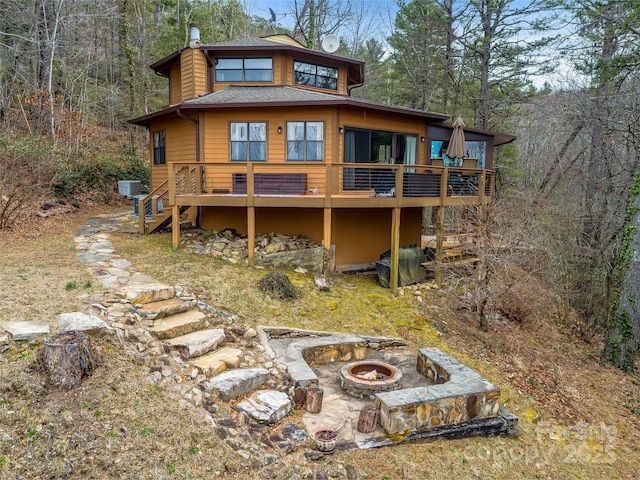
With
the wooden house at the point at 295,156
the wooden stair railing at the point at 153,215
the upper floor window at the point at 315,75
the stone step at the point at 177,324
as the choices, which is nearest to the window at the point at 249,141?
the wooden house at the point at 295,156

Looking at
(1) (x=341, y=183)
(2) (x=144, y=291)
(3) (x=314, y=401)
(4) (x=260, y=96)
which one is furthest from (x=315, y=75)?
(3) (x=314, y=401)

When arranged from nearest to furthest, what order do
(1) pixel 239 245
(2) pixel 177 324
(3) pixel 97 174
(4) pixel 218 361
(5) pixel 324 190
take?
(4) pixel 218 361 → (2) pixel 177 324 → (1) pixel 239 245 → (5) pixel 324 190 → (3) pixel 97 174

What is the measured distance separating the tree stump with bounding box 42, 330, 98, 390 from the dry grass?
0.13m

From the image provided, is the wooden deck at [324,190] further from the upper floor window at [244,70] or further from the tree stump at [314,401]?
the tree stump at [314,401]

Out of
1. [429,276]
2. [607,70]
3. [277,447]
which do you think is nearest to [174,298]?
[277,447]

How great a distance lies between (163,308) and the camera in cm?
664

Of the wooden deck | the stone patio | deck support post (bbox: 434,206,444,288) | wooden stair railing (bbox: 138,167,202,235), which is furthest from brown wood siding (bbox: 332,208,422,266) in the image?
the stone patio

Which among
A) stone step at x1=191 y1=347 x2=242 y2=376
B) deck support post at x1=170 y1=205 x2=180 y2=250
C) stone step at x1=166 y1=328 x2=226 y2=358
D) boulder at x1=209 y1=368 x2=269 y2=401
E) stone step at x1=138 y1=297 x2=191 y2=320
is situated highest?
deck support post at x1=170 y1=205 x2=180 y2=250

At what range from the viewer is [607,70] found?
9781 millimetres

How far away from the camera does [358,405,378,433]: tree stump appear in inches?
195

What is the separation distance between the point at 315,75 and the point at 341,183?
4.56 metres

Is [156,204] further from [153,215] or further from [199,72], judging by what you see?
[199,72]

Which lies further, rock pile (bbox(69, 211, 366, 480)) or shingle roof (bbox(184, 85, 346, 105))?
shingle roof (bbox(184, 85, 346, 105))

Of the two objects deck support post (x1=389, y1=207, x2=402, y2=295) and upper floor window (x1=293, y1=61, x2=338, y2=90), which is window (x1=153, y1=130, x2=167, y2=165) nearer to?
upper floor window (x1=293, y1=61, x2=338, y2=90)
